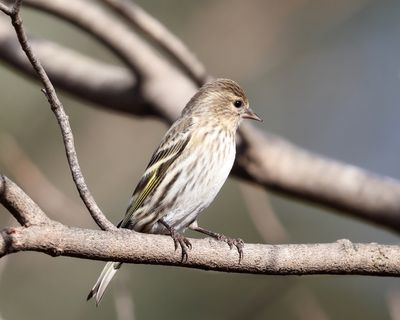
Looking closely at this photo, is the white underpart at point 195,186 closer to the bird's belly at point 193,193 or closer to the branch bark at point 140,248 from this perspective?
the bird's belly at point 193,193

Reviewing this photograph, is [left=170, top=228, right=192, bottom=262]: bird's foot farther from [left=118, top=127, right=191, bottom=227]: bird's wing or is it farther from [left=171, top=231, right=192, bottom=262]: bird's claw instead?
[left=118, top=127, right=191, bottom=227]: bird's wing

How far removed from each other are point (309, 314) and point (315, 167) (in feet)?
3.29

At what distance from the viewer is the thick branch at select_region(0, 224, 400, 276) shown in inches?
131

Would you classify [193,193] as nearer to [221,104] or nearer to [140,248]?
[221,104]

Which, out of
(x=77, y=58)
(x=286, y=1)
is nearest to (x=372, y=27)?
(x=286, y=1)

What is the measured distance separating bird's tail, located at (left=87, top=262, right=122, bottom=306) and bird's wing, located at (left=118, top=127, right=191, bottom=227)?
306 millimetres

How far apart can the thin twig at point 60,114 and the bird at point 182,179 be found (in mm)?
1110

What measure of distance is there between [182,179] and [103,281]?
767 mm

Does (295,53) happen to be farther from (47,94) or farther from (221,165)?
(47,94)

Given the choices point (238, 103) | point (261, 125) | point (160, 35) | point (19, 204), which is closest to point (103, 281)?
point (19, 204)

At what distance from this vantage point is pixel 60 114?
3.15m

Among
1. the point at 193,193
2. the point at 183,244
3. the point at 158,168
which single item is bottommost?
the point at 183,244

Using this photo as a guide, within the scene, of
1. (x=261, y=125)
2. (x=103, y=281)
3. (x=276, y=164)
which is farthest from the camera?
(x=261, y=125)

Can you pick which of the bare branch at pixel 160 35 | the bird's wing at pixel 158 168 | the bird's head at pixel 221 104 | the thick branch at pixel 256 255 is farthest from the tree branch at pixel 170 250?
the bare branch at pixel 160 35
